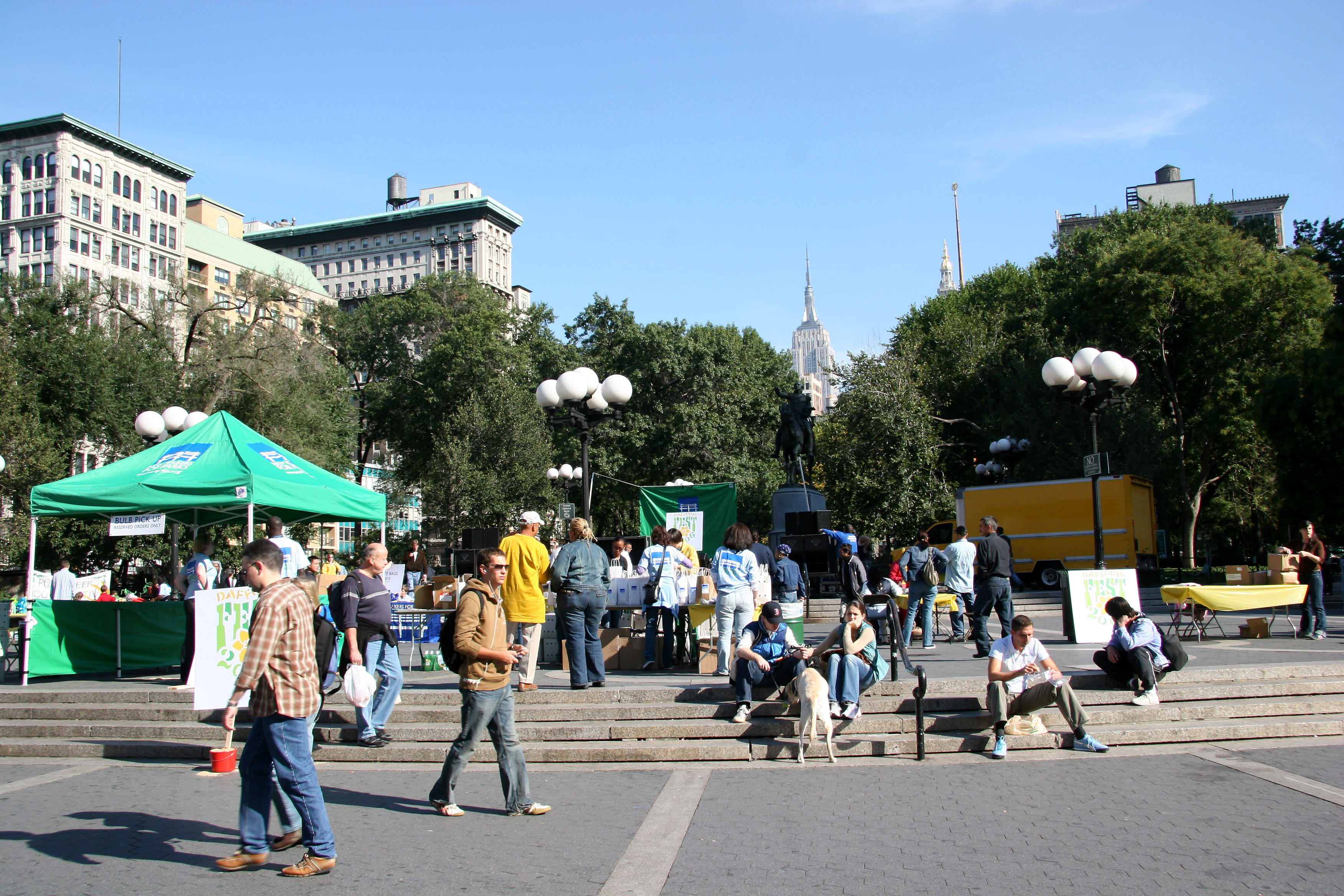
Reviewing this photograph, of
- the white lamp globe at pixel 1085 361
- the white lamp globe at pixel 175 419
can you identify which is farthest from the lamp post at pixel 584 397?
the white lamp globe at pixel 175 419

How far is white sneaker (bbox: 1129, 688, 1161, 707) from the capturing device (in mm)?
8812

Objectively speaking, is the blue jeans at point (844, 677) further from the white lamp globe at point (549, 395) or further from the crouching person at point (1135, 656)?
the white lamp globe at point (549, 395)

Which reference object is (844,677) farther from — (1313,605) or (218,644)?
(1313,605)

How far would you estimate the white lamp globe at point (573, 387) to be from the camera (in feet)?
42.6

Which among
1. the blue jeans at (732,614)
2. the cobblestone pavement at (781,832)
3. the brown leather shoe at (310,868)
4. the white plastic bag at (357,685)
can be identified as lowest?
the cobblestone pavement at (781,832)

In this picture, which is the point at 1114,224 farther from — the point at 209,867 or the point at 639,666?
the point at 209,867

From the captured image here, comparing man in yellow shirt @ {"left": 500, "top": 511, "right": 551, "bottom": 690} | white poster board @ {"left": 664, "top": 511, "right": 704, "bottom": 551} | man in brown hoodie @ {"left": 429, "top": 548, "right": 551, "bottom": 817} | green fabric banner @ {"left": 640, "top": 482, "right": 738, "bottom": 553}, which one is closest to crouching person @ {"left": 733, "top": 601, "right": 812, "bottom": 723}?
man in yellow shirt @ {"left": 500, "top": 511, "right": 551, "bottom": 690}

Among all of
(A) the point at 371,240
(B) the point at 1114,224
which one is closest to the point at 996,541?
(B) the point at 1114,224

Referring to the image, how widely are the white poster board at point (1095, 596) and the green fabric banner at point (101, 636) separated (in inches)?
442

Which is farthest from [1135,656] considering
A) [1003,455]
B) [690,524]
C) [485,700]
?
[1003,455]

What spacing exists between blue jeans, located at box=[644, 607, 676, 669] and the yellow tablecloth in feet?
21.3

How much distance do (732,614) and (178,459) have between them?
7.41m

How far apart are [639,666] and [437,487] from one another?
1105 inches

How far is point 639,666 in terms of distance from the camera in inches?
468
